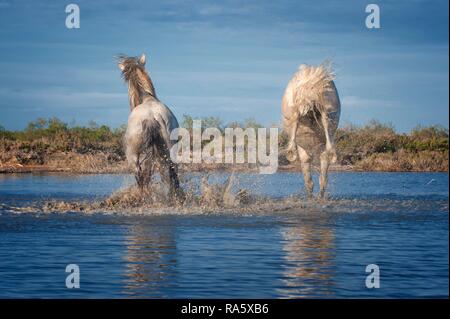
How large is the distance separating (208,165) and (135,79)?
9509 millimetres

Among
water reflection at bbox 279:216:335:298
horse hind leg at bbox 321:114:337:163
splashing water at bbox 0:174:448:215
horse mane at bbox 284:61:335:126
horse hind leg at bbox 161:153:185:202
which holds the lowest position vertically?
water reflection at bbox 279:216:335:298

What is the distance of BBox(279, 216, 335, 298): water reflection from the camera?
755 centimetres

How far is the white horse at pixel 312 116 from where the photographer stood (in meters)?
Answer: 14.1

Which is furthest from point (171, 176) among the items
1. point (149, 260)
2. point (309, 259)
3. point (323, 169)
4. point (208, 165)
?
point (208, 165)

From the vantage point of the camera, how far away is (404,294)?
743 cm

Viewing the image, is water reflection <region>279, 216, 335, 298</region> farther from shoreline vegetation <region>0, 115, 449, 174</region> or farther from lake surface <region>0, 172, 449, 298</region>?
shoreline vegetation <region>0, 115, 449, 174</region>

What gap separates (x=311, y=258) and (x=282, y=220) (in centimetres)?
292

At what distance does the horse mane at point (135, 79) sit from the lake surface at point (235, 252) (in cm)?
164

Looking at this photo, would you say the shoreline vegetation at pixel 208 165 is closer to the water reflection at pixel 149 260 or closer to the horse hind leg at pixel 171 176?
the horse hind leg at pixel 171 176

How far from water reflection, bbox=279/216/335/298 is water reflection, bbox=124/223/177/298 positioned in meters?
1.23

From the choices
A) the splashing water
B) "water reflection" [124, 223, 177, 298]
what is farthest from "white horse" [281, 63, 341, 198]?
"water reflection" [124, 223, 177, 298]

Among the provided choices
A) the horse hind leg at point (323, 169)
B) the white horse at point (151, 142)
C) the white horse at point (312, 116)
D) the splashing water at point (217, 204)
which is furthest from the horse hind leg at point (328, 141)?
the white horse at point (151, 142)
